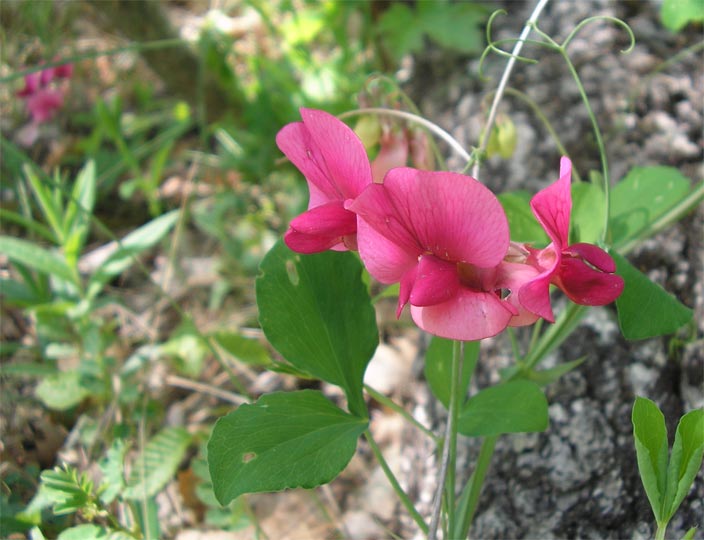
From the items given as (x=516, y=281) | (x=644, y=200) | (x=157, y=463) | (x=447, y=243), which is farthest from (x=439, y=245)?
(x=157, y=463)

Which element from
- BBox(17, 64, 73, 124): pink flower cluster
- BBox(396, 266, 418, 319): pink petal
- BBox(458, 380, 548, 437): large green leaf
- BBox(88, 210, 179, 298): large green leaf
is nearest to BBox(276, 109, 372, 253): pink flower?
BBox(396, 266, 418, 319): pink petal

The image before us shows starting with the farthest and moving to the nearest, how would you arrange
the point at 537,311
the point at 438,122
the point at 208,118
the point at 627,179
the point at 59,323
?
the point at 208,118 → the point at 438,122 → the point at 59,323 → the point at 627,179 → the point at 537,311

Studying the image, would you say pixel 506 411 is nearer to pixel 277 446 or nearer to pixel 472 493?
pixel 472 493

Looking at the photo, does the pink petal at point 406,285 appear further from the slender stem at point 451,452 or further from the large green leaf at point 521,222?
the large green leaf at point 521,222

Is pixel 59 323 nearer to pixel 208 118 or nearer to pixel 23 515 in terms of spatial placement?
pixel 23 515

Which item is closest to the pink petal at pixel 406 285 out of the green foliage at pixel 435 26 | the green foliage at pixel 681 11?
the green foliage at pixel 681 11

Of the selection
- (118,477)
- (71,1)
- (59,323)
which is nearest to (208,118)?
(71,1)
